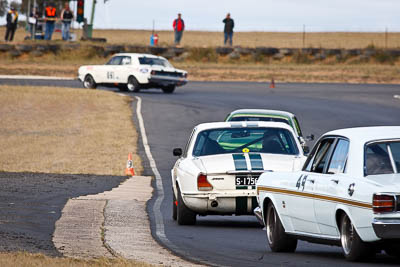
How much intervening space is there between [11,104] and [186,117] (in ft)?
28.0

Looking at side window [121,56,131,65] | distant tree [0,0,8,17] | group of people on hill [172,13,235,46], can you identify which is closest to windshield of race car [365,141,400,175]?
side window [121,56,131,65]

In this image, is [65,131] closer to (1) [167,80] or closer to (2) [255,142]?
(1) [167,80]

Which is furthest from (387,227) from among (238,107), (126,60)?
(126,60)

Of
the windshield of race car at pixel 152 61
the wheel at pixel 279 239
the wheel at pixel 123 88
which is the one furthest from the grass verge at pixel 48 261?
the wheel at pixel 123 88

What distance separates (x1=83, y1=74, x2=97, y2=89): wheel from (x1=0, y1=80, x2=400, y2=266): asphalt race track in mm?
2469

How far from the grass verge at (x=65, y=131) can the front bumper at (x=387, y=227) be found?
14796 mm

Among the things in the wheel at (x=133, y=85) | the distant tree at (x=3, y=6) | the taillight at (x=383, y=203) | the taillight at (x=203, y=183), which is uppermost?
the distant tree at (x=3, y=6)

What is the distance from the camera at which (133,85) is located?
43812 millimetres

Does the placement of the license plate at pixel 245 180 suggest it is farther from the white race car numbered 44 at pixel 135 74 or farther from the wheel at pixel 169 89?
the wheel at pixel 169 89

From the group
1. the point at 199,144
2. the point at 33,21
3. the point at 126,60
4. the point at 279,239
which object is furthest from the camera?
the point at 33,21

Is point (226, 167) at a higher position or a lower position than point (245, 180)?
higher

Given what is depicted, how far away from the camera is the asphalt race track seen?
434 inches

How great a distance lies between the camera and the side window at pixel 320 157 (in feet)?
34.6

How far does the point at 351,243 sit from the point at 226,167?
4252 millimetres
